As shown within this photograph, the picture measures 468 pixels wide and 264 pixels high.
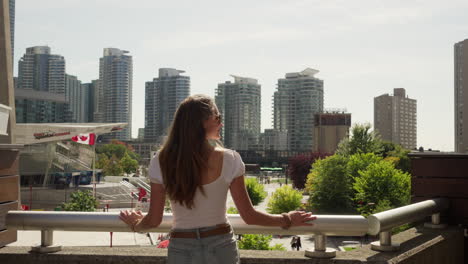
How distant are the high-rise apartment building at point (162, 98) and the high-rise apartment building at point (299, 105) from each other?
38.2 meters

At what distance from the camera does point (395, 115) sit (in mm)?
178625

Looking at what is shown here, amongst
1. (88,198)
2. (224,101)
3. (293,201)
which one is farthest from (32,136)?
(224,101)

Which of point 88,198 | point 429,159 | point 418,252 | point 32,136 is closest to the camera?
point 418,252

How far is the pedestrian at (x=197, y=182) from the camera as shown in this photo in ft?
8.11

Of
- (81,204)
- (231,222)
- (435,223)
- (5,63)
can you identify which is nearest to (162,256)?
(231,222)

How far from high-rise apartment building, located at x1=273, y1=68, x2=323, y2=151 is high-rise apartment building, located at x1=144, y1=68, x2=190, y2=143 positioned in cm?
3821

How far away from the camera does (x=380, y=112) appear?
179500mm

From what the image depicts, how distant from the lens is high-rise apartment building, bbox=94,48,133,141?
19188 cm

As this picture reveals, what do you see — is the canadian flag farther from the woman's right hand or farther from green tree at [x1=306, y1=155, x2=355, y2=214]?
the woman's right hand

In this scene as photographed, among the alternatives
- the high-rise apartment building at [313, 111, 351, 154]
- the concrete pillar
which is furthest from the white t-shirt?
the high-rise apartment building at [313, 111, 351, 154]

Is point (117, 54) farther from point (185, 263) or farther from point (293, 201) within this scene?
point (185, 263)

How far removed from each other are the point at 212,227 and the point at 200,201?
15 centimetres

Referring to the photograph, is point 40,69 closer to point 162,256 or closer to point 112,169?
point 112,169

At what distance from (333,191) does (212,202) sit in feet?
146
